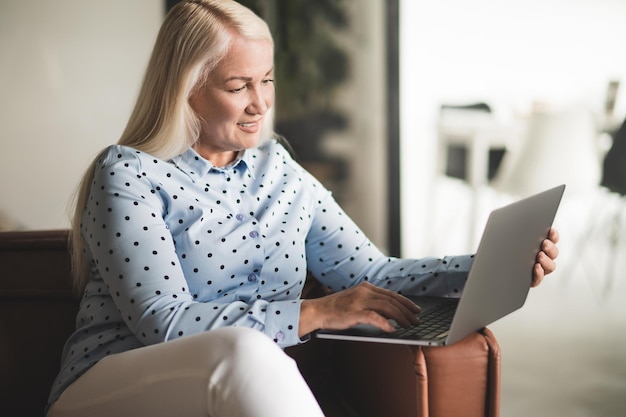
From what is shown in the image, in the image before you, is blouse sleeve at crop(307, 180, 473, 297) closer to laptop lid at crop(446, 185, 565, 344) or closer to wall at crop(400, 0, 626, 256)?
laptop lid at crop(446, 185, 565, 344)

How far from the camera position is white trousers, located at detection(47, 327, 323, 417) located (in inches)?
35.3

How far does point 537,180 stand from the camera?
10.4 feet

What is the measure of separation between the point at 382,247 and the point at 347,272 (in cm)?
215

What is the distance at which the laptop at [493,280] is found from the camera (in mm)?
977

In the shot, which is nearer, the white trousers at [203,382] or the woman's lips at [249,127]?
the white trousers at [203,382]

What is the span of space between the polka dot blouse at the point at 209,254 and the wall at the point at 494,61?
6.88 feet

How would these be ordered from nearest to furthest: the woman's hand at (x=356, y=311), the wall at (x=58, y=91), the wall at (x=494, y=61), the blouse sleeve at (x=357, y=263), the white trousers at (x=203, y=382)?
1. the white trousers at (x=203, y=382)
2. the woman's hand at (x=356, y=311)
3. the blouse sleeve at (x=357, y=263)
4. the wall at (x=58, y=91)
5. the wall at (x=494, y=61)

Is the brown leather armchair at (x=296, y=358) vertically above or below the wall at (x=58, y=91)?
below

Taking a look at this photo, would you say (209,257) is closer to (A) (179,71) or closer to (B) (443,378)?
(A) (179,71)

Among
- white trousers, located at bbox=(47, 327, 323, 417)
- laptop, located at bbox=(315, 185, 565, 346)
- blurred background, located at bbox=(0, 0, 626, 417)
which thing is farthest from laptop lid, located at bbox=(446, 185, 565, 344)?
blurred background, located at bbox=(0, 0, 626, 417)

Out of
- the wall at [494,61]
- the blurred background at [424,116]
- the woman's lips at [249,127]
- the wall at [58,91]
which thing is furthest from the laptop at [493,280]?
the wall at [494,61]

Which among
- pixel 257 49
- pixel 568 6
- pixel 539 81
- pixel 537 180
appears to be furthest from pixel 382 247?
pixel 257 49

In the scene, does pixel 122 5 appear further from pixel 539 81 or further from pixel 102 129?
pixel 539 81

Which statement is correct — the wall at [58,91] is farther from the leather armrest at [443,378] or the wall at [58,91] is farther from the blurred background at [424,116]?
the leather armrest at [443,378]
